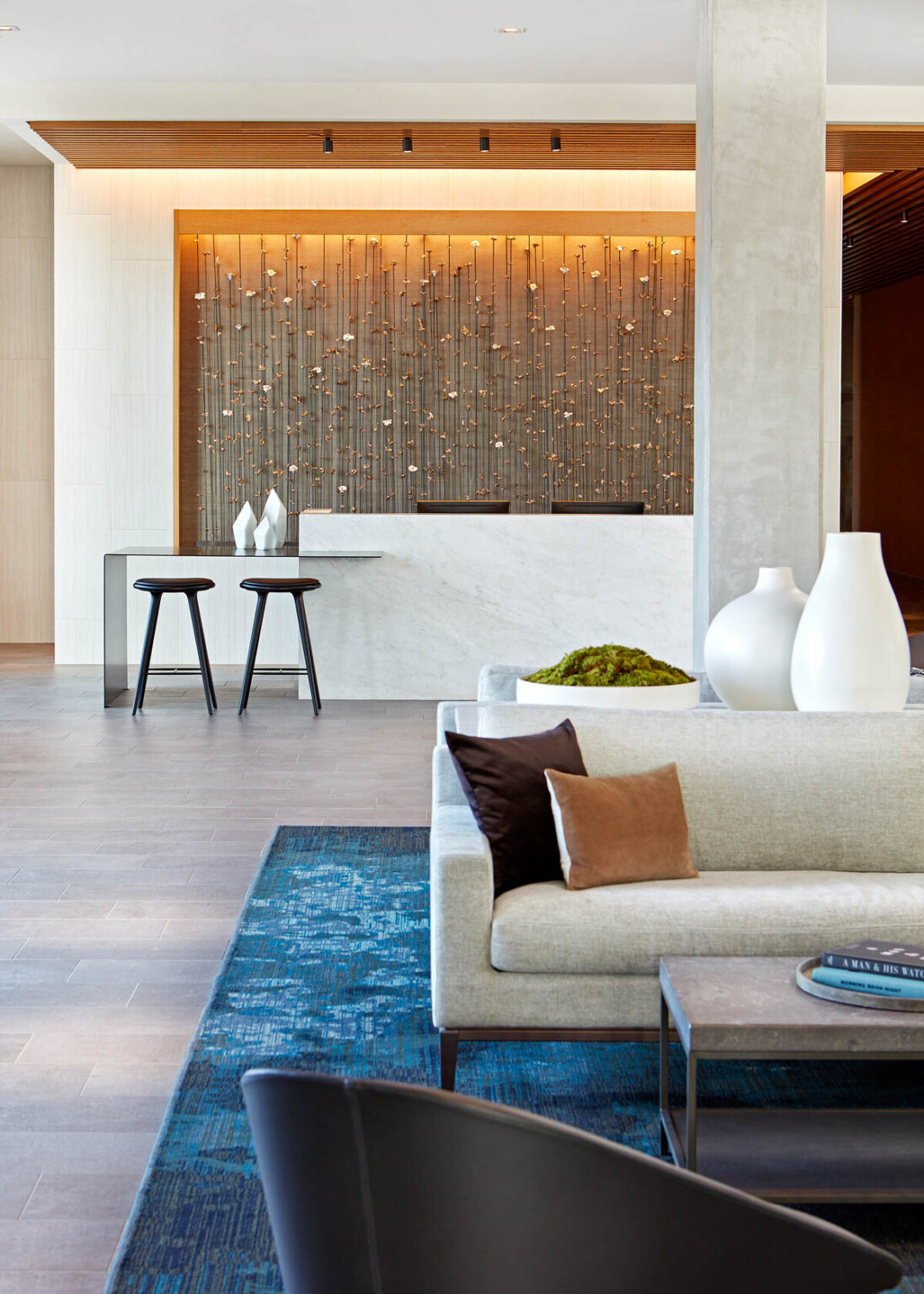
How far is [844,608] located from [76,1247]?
2653 millimetres

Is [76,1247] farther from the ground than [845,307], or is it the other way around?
[845,307]

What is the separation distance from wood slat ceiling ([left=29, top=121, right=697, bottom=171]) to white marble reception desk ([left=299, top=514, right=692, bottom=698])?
2.56 m

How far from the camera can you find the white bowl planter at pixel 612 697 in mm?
3752

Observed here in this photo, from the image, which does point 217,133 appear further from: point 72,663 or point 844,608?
point 844,608

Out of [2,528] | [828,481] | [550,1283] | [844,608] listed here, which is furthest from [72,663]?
[550,1283]

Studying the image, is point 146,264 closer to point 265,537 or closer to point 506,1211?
point 265,537

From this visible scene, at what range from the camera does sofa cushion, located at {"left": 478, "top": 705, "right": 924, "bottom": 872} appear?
3330 mm

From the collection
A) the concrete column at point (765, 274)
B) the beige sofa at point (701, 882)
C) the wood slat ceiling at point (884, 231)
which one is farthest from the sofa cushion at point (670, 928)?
the wood slat ceiling at point (884, 231)

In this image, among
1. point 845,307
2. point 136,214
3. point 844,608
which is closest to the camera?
point 844,608

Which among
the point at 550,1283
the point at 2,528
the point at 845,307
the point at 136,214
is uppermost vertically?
the point at 845,307

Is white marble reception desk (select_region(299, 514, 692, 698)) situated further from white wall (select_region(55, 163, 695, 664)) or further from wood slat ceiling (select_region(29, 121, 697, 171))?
wood slat ceiling (select_region(29, 121, 697, 171))

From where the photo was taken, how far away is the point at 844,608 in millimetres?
3846

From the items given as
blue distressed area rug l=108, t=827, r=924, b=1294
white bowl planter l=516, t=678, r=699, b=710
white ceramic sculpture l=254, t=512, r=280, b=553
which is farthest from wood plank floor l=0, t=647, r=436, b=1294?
white bowl planter l=516, t=678, r=699, b=710

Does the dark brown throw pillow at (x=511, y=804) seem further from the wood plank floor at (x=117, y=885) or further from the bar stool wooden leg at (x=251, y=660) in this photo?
the bar stool wooden leg at (x=251, y=660)
